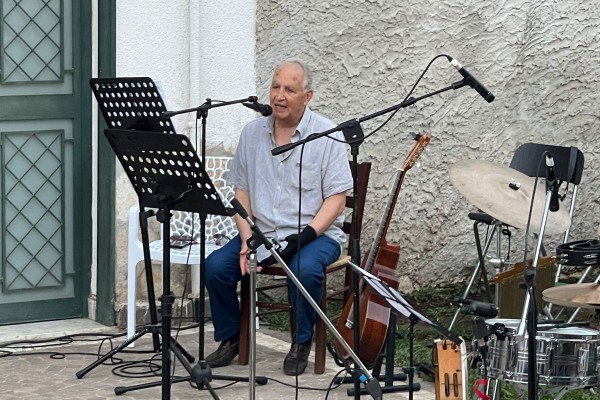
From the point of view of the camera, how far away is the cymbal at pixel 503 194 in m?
5.33

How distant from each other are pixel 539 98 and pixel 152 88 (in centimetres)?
325

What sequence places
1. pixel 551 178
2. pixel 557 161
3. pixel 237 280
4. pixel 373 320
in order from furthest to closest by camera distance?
pixel 557 161, pixel 237 280, pixel 373 320, pixel 551 178

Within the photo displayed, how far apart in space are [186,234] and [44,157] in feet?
3.02

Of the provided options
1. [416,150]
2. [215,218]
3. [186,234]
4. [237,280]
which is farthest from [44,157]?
[416,150]

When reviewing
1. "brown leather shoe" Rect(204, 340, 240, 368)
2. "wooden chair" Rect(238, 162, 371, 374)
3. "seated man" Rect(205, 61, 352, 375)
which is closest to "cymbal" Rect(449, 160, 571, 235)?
"wooden chair" Rect(238, 162, 371, 374)

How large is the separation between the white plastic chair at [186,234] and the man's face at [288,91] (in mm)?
857

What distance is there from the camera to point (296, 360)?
6355 mm

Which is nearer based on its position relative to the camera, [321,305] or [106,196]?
[321,305]

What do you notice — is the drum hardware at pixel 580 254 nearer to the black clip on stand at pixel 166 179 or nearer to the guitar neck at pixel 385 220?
the guitar neck at pixel 385 220

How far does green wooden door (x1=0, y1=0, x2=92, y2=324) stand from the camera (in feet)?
23.0

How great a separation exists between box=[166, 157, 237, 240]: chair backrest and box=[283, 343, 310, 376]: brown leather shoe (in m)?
0.99

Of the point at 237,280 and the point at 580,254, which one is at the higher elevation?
the point at 580,254

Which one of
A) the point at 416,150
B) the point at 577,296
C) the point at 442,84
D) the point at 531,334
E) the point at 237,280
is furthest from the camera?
the point at 442,84

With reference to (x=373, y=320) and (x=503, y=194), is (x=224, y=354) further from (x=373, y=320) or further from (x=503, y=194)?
(x=503, y=194)
